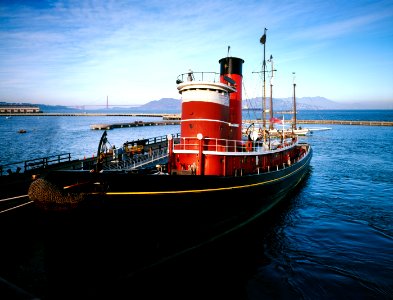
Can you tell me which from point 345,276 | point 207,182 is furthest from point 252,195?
point 345,276

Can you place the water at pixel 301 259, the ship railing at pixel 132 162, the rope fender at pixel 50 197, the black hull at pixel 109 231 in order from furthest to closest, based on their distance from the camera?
1. the ship railing at pixel 132 162
2. the water at pixel 301 259
3. the black hull at pixel 109 231
4. the rope fender at pixel 50 197

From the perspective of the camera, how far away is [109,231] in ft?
27.4

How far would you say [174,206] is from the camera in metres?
9.73

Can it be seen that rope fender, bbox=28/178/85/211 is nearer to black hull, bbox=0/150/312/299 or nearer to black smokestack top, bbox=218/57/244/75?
black hull, bbox=0/150/312/299

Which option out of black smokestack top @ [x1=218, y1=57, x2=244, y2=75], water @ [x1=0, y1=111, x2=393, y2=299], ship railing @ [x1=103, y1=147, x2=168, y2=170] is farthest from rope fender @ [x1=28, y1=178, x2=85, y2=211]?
black smokestack top @ [x1=218, y1=57, x2=244, y2=75]

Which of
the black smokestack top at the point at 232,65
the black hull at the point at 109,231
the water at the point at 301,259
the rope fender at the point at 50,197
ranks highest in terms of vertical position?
the black smokestack top at the point at 232,65

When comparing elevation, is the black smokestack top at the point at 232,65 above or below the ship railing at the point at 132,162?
above

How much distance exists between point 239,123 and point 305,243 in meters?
8.62

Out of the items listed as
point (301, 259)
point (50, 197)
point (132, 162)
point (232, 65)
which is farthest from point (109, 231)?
point (132, 162)

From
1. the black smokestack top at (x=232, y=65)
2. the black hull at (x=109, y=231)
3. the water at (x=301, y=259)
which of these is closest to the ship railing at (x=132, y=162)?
the black hull at (x=109, y=231)

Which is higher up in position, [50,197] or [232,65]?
[232,65]

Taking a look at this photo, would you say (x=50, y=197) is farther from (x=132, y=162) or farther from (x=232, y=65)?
(x=132, y=162)

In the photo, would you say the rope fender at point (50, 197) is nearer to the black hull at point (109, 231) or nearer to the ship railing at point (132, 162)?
the black hull at point (109, 231)

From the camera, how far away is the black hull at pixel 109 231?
7.90m
